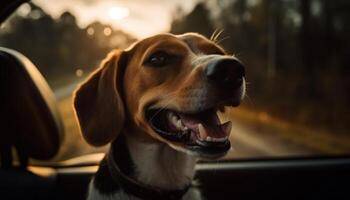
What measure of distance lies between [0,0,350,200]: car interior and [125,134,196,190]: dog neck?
0.45 meters

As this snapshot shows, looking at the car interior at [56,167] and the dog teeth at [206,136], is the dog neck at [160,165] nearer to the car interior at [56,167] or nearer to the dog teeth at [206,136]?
the car interior at [56,167]

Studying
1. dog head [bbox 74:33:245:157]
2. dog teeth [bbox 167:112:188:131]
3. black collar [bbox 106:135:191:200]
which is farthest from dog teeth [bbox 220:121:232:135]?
black collar [bbox 106:135:191:200]

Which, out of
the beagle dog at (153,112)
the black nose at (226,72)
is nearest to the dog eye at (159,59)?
the beagle dog at (153,112)

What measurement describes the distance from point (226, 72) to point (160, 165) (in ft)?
2.92

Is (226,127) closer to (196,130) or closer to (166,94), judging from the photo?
(196,130)

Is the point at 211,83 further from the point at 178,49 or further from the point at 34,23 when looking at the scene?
the point at 34,23

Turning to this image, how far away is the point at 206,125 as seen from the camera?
9.61 ft

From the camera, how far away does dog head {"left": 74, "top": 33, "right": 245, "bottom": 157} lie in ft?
9.39

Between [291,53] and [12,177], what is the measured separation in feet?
15.3

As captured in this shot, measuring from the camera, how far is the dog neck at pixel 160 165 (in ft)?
11.2

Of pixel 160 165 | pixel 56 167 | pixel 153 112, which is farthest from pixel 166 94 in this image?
pixel 56 167

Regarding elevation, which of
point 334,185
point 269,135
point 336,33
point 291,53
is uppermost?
point 334,185

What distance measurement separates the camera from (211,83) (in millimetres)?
2877

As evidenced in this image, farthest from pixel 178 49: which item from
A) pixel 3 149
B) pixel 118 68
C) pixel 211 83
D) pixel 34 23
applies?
pixel 3 149
